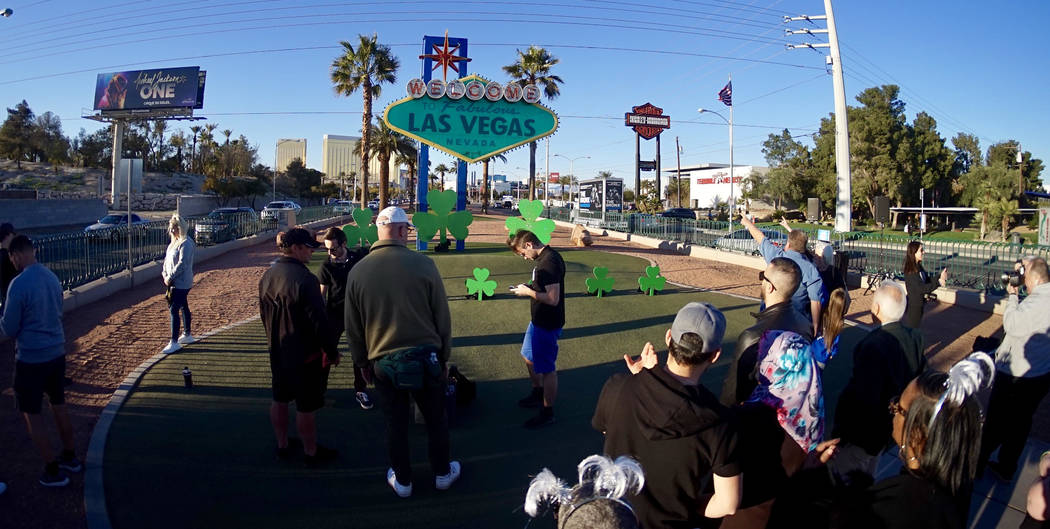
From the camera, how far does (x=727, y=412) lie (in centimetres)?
216

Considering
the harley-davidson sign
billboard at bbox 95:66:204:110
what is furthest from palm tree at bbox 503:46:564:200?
billboard at bbox 95:66:204:110

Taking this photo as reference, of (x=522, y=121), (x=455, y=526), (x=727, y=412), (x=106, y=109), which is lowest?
(x=455, y=526)

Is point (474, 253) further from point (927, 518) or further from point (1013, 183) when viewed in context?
point (1013, 183)

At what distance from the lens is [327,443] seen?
Answer: 15.6 ft

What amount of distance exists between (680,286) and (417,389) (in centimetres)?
1088

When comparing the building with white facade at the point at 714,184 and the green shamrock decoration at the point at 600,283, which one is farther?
the building with white facade at the point at 714,184

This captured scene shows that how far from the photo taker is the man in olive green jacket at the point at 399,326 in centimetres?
366

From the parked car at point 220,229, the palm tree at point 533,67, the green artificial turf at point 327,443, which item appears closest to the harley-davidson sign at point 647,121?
the palm tree at point 533,67

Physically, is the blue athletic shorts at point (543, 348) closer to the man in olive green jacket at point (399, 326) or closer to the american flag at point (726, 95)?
the man in olive green jacket at point (399, 326)

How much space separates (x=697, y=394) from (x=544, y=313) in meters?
2.91

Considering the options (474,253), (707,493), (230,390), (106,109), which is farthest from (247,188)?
(707,493)

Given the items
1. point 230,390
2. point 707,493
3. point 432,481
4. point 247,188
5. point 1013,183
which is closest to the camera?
point 707,493

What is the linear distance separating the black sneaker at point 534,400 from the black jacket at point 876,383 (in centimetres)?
278

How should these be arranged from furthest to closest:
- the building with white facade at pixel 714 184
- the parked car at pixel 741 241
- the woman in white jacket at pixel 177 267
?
the building with white facade at pixel 714 184 < the parked car at pixel 741 241 < the woman in white jacket at pixel 177 267
